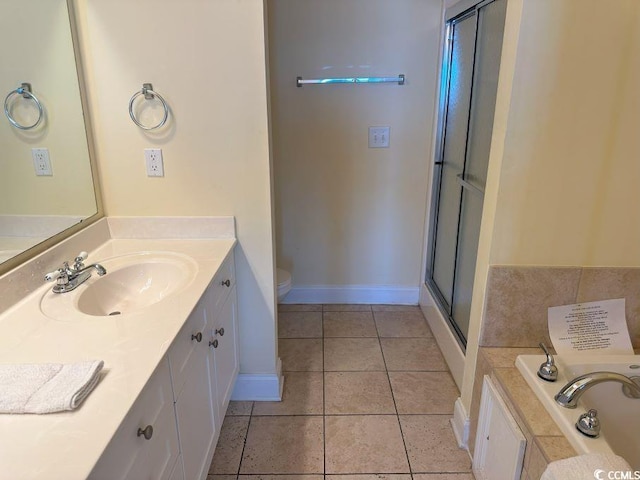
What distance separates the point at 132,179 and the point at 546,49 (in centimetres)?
162

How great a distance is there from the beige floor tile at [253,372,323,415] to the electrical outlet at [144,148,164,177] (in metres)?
1.20

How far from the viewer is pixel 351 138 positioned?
275 cm

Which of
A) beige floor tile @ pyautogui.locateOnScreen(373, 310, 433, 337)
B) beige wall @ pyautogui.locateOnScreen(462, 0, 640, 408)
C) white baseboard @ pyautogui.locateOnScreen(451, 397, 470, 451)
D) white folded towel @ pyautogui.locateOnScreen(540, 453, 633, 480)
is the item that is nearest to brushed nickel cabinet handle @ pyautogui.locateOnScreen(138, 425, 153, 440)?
white folded towel @ pyautogui.locateOnScreen(540, 453, 633, 480)

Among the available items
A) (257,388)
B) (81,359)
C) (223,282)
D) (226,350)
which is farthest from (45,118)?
(257,388)

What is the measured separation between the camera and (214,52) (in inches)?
65.2

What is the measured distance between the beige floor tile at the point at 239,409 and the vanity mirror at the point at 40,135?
108 cm

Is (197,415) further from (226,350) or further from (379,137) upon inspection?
(379,137)

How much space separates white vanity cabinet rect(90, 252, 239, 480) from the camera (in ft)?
2.93

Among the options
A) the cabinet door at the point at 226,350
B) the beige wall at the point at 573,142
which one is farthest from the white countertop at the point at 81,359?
the beige wall at the point at 573,142

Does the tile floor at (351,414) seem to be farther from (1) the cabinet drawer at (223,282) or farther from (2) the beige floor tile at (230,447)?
(1) the cabinet drawer at (223,282)

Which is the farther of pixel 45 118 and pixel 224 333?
pixel 224 333

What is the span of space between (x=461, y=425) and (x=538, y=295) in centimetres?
68

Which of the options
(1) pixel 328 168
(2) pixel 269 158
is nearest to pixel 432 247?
(1) pixel 328 168

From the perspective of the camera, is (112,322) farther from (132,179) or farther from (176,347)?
(132,179)
